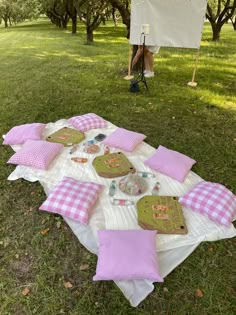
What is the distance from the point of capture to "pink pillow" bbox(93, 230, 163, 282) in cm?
205

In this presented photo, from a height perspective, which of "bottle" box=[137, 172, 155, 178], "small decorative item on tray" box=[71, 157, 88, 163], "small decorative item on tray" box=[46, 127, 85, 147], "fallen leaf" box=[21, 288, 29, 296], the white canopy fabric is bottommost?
"fallen leaf" box=[21, 288, 29, 296]

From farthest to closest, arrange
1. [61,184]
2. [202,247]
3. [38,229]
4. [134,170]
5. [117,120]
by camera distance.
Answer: [117,120] < [134,170] < [61,184] < [38,229] < [202,247]

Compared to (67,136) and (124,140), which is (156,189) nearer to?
(124,140)

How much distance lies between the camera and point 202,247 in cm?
243

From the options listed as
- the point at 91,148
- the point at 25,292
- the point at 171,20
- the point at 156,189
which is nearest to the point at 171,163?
the point at 156,189

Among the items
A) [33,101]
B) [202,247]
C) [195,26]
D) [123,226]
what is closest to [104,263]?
[123,226]

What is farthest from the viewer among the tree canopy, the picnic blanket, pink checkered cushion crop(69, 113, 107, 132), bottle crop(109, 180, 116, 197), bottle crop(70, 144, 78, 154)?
the tree canopy

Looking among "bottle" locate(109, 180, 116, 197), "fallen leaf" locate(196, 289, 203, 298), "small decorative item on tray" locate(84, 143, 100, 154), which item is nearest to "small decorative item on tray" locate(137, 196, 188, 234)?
"bottle" locate(109, 180, 116, 197)

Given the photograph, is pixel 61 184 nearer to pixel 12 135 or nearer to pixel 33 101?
pixel 12 135

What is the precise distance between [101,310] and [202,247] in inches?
40.4

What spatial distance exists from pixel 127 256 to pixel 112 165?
1420 mm

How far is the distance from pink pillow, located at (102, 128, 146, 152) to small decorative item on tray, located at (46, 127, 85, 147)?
15.8 inches

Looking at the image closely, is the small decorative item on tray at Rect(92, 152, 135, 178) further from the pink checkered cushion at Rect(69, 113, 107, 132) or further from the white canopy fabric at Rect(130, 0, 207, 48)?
the white canopy fabric at Rect(130, 0, 207, 48)

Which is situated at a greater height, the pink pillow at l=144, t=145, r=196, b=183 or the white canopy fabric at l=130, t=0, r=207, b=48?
the white canopy fabric at l=130, t=0, r=207, b=48
